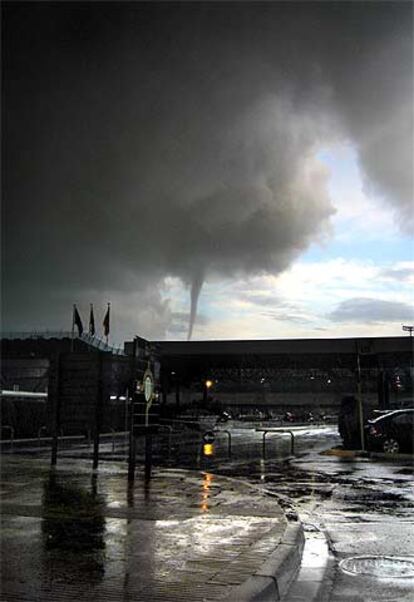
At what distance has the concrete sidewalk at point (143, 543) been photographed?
5.11m

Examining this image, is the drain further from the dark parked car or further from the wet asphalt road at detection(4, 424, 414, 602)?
the dark parked car

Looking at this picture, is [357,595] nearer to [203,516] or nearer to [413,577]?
[413,577]

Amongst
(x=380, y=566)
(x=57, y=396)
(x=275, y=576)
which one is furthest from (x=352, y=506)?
(x=57, y=396)

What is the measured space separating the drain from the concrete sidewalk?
56 centimetres

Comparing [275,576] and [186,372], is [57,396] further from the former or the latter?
[186,372]

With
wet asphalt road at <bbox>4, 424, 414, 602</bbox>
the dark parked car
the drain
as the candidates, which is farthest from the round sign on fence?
the drain

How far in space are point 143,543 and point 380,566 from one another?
96.9 inches

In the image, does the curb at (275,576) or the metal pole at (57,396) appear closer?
the curb at (275,576)

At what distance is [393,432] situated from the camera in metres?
19.6

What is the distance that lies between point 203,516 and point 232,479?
4.76 metres

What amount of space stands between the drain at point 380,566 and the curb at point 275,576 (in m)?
0.52

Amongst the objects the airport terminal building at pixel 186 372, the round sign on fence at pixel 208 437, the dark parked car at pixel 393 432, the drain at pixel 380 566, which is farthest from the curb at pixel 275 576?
the round sign on fence at pixel 208 437

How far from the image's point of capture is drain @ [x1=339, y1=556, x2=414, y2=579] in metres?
6.09

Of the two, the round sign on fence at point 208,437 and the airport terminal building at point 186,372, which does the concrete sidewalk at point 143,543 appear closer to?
the airport terminal building at point 186,372
